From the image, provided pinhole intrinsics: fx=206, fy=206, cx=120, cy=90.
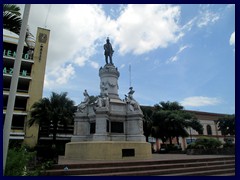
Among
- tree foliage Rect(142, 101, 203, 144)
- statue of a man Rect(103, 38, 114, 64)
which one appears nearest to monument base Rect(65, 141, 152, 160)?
statue of a man Rect(103, 38, 114, 64)

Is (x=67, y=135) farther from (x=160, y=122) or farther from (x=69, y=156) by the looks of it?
(x=69, y=156)

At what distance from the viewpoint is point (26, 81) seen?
34000mm

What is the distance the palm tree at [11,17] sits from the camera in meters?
7.69

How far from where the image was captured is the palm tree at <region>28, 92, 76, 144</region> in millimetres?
24453

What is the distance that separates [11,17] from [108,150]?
8.88 meters

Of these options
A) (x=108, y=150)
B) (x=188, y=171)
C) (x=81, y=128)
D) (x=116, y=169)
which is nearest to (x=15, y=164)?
(x=116, y=169)

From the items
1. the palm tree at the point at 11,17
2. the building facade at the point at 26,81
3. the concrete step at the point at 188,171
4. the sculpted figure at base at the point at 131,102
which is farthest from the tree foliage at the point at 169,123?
the palm tree at the point at 11,17

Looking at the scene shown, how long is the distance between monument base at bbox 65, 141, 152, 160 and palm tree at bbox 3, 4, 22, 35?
8.04 metres

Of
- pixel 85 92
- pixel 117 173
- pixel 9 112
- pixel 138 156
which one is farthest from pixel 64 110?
pixel 9 112

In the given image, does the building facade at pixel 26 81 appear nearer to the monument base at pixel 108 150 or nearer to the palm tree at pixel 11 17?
the monument base at pixel 108 150

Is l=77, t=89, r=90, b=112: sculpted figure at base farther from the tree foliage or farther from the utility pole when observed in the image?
the tree foliage

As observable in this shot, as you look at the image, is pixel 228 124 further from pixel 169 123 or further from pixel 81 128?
pixel 81 128

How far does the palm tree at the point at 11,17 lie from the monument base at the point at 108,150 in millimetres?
8043

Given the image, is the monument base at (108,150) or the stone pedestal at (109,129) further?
the stone pedestal at (109,129)
